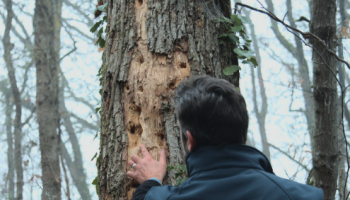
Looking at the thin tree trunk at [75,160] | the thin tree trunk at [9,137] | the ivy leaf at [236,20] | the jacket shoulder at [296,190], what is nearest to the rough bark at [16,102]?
the thin tree trunk at [9,137]

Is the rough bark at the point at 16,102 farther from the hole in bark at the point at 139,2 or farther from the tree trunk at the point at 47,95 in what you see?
the hole in bark at the point at 139,2

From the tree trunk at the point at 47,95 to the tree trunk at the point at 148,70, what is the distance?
4.50m

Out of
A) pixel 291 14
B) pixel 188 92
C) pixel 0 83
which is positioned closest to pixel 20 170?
pixel 0 83

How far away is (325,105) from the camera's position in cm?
399

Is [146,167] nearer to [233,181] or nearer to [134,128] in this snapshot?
[134,128]

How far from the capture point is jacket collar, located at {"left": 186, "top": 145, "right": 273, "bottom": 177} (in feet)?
5.01

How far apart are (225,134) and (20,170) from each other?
8993 mm

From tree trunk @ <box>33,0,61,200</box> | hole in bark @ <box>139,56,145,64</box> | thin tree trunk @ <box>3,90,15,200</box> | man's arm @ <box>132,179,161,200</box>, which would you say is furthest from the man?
thin tree trunk @ <box>3,90,15,200</box>

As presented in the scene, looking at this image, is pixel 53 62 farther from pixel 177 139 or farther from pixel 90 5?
pixel 177 139

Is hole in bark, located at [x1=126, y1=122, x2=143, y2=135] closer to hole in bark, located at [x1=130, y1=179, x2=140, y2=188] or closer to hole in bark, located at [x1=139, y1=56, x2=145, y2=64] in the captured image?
hole in bark, located at [x1=130, y1=179, x2=140, y2=188]

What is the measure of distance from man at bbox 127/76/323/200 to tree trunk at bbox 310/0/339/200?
104 inches

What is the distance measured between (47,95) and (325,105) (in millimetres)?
5599

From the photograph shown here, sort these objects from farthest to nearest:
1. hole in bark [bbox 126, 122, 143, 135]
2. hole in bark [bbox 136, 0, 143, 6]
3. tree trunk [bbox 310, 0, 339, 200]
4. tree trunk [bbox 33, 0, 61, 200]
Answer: tree trunk [bbox 33, 0, 61, 200] < tree trunk [bbox 310, 0, 339, 200] < hole in bark [bbox 136, 0, 143, 6] < hole in bark [bbox 126, 122, 143, 135]

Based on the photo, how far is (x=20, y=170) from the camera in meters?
9.26
